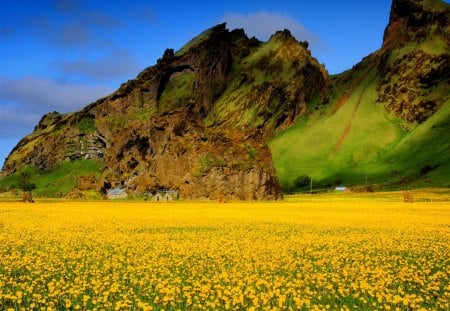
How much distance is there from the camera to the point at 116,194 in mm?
140250

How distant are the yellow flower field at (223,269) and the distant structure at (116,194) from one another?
99.3 m

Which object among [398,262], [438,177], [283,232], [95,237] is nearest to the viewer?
[398,262]

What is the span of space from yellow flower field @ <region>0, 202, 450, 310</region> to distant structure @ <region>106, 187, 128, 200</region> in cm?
9928

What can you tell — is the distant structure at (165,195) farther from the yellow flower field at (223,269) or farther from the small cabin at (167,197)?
the yellow flower field at (223,269)

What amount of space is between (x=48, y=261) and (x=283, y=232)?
1881cm

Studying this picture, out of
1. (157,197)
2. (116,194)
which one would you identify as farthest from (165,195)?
(116,194)

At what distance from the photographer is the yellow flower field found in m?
16.1

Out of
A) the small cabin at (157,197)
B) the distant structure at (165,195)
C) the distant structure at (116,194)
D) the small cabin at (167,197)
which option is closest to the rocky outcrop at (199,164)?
the distant structure at (165,195)

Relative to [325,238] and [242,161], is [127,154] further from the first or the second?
[325,238]

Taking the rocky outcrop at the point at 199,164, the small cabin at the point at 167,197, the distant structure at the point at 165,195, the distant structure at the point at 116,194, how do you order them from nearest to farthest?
the small cabin at the point at 167,197 → the distant structure at the point at 165,195 → the rocky outcrop at the point at 199,164 → the distant structure at the point at 116,194

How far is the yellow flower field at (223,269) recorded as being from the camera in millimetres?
16094

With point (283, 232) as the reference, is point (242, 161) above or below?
above

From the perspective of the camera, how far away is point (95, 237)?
105 feet

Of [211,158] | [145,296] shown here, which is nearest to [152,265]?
[145,296]
